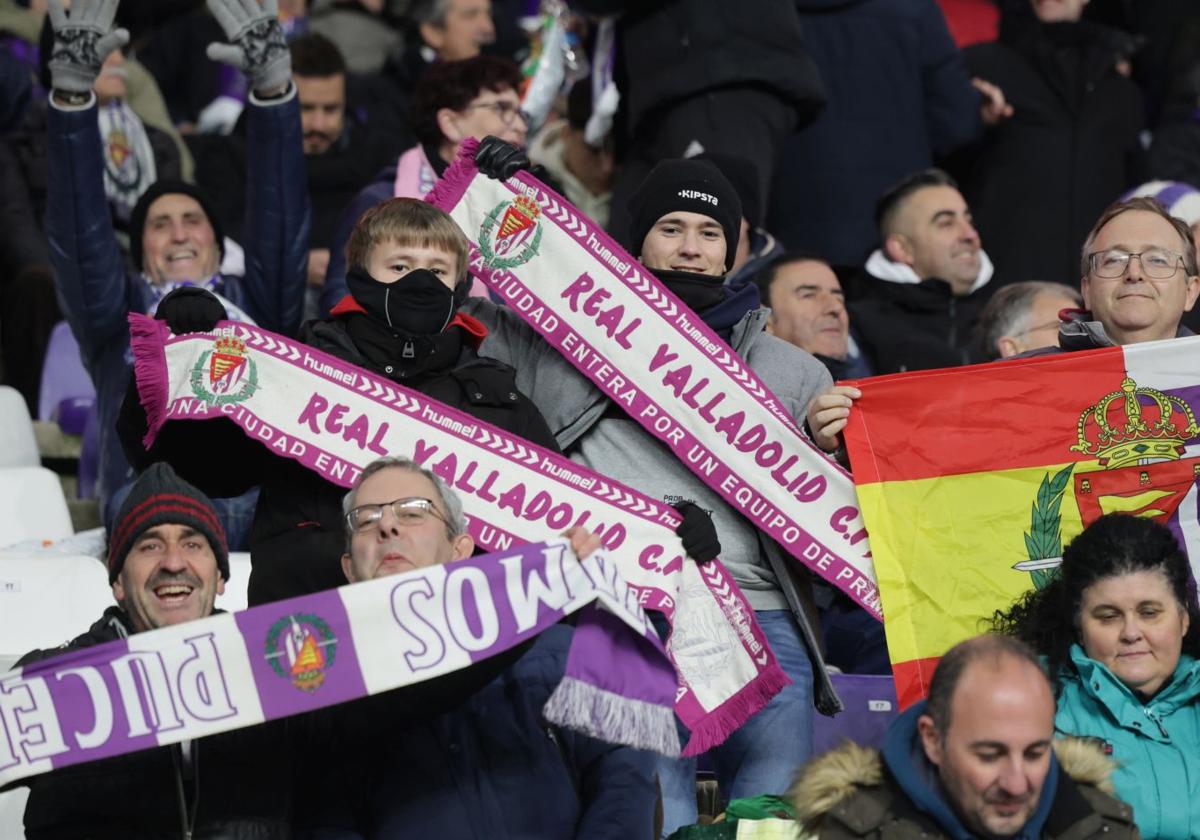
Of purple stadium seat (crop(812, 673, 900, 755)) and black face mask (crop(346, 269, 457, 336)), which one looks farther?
purple stadium seat (crop(812, 673, 900, 755))

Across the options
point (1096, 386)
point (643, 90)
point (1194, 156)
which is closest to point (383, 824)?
point (1096, 386)

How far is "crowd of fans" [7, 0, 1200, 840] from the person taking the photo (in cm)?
504

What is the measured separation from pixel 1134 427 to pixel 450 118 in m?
3.01

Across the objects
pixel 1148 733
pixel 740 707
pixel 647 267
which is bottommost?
pixel 1148 733

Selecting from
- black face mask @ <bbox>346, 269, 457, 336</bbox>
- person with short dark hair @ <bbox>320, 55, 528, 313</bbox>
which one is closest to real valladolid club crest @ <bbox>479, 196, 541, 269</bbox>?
black face mask @ <bbox>346, 269, 457, 336</bbox>

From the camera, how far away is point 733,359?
20.5 feet

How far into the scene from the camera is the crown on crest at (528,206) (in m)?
6.51

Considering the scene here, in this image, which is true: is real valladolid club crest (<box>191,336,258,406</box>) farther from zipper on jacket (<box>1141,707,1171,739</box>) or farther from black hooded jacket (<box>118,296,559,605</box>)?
zipper on jacket (<box>1141,707,1171,739</box>)

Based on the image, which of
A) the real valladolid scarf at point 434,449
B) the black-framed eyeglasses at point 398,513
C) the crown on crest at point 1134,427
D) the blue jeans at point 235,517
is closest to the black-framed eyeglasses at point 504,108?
the blue jeans at point 235,517

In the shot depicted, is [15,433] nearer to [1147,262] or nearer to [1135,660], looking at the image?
[1147,262]

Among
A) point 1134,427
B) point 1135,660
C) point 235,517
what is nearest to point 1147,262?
point 1134,427

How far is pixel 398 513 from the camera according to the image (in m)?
5.13

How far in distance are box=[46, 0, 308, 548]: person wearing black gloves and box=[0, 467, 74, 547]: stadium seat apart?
8.5 inches

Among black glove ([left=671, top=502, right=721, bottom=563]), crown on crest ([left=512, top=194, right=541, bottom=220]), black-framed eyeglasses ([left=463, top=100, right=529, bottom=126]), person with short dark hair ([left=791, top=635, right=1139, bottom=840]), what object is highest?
black-framed eyeglasses ([left=463, top=100, right=529, bottom=126])
